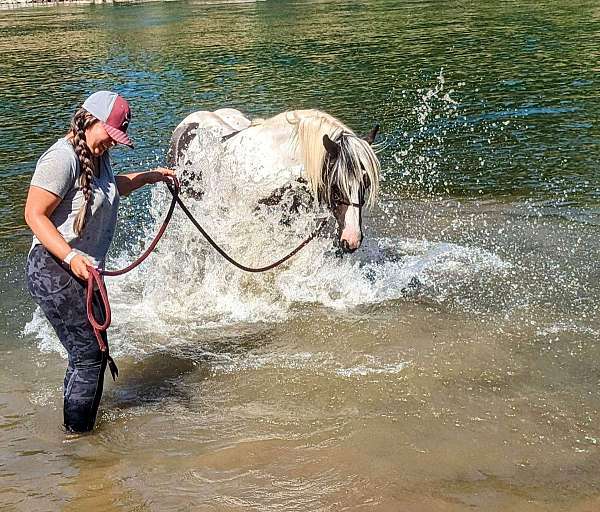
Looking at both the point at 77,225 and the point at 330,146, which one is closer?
the point at 77,225

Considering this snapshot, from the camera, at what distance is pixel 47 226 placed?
4.26m

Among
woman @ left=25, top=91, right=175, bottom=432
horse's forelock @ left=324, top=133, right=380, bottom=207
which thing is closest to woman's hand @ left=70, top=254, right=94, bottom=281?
woman @ left=25, top=91, right=175, bottom=432

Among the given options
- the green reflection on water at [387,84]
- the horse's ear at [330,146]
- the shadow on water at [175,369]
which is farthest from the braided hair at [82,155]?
the green reflection on water at [387,84]

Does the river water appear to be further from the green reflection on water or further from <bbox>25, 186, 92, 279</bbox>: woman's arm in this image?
<bbox>25, 186, 92, 279</bbox>: woman's arm

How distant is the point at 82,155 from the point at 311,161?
114 inches

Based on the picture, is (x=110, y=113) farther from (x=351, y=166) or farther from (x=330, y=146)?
(x=351, y=166)

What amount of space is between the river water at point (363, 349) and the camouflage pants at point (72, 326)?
31cm

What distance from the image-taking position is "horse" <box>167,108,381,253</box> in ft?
21.6

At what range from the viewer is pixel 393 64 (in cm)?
2459

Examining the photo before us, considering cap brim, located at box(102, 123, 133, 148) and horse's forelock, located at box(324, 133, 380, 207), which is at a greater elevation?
cap brim, located at box(102, 123, 133, 148)

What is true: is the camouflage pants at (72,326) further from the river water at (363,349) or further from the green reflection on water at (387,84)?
the green reflection on water at (387,84)

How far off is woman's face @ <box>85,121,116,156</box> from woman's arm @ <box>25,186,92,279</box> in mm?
381

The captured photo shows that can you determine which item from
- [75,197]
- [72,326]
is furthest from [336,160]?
[72,326]

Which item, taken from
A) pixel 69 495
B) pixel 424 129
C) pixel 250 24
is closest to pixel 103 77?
pixel 424 129
